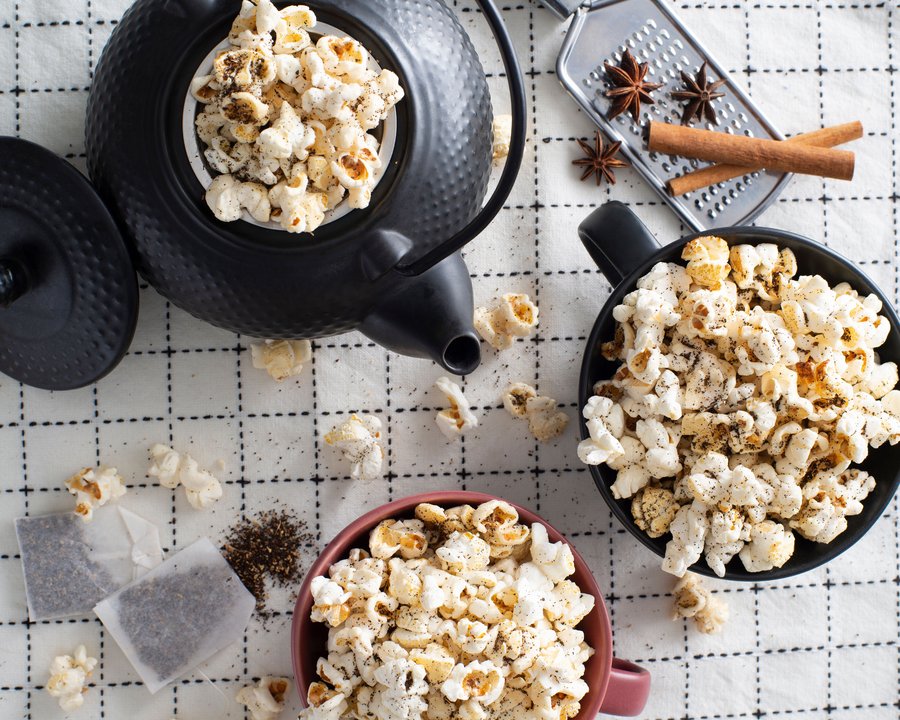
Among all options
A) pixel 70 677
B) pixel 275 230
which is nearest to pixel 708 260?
pixel 275 230

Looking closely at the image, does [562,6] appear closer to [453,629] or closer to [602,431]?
[602,431]

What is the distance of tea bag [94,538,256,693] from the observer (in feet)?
3.18

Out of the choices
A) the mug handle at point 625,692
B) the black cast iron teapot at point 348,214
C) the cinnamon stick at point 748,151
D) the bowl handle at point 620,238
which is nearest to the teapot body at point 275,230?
the black cast iron teapot at point 348,214

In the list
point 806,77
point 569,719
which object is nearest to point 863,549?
point 569,719

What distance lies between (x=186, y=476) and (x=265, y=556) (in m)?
0.13

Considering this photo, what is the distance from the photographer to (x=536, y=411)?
0.97 m

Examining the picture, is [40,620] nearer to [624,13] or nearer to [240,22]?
[240,22]

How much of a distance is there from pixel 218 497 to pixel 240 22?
1.78 feet

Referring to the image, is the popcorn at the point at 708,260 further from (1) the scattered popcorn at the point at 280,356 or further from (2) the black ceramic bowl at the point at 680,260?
(1) the scattered popcorn at the point at 280,356

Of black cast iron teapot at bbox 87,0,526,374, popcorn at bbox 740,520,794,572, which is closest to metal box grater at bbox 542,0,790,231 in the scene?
black cast iron teapot at bbox 87,0,526,374

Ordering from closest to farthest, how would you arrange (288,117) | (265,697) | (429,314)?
(288,117) → (429,314) → (265,697)

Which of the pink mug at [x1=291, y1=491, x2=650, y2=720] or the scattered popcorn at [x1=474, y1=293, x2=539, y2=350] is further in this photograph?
the scattered popcorn at [x1=474, y1=293, x2=539, y2=350]

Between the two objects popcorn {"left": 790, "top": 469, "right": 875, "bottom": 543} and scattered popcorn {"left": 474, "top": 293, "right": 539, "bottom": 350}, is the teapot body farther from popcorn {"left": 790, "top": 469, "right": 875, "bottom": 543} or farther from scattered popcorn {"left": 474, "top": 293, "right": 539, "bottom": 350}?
popcorn {"left": 790, "top": 469, "right": 875, "bottom": 543}

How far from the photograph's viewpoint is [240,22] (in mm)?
646
